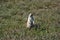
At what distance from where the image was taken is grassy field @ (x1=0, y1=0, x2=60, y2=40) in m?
8.61

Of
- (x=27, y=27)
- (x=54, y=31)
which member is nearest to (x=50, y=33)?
(x=54, y=31)

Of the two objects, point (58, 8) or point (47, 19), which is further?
point (58, 8)

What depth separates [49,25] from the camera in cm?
959

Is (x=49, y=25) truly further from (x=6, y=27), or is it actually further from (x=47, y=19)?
(x=6, y=27)

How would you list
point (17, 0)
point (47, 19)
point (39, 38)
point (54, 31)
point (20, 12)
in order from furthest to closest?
point (17, 0) < point (20, 12) < point (47, 19) < point (54, 31) < point (39, 38)

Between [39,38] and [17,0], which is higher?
[17,0]

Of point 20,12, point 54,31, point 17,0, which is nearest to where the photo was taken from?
point 54,31

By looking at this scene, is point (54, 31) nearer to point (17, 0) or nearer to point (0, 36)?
point (0, 36)

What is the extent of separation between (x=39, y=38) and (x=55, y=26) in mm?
1436

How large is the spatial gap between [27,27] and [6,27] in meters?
0.82

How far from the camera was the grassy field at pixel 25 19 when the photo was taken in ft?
28.3

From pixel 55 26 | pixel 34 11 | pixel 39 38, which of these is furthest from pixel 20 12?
pixel 39 38

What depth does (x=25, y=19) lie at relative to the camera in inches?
406

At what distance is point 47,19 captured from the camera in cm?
1025
